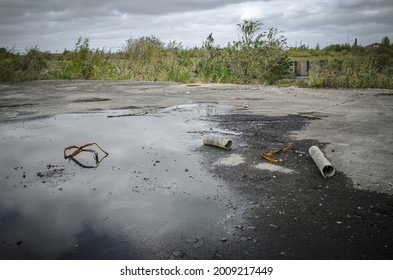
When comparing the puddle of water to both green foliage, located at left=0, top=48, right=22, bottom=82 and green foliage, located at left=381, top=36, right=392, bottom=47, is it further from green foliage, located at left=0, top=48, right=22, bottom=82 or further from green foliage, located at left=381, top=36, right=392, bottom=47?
green foliage, located at left=381, top=36, right=392, bottom=47

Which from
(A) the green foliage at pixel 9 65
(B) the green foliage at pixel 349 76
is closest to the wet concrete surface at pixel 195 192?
(B) the green foliage at pixel 349 76

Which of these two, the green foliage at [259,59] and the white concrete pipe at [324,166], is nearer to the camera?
the white concrete pipe at [324,166]

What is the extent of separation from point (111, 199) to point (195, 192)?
68cm

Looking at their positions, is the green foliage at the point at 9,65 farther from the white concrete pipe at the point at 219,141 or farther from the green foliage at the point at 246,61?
the white concrete pipe at the point at 219,141

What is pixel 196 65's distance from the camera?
42.0ft

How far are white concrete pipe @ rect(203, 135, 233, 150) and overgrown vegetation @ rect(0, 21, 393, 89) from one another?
7481 millimetres

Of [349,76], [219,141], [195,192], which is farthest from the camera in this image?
[349,76]

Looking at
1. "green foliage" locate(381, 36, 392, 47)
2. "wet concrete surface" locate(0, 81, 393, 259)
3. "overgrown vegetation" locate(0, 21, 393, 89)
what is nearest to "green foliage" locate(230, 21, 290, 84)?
"overgrown vegetation" locate(0, 21, 393, 89)

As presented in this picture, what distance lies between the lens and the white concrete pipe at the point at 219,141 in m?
3.51

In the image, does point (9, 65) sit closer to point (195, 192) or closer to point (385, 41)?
point (195, 192)

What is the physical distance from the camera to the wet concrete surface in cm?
179

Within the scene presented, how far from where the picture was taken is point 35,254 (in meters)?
1.72

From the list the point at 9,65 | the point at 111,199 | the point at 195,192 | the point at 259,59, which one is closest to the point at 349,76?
the point at 259,59

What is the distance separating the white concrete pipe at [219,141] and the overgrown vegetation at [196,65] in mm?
7481
